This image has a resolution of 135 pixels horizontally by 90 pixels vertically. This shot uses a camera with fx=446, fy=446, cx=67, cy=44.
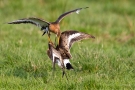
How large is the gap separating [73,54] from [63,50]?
47.9 inches

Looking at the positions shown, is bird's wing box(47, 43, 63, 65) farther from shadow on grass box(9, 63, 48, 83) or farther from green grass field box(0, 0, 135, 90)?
shadow on grass box(9, 63, 48, 83)

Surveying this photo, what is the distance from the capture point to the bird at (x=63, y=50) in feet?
20.0

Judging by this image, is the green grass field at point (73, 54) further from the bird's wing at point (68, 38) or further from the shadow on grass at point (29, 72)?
the bird's wing at point (68, 38)

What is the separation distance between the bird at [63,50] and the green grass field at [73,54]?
0.81ft

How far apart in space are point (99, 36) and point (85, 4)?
9.83ft

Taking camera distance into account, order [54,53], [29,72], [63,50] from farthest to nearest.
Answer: [29,72] → [63,50] → [54,53]

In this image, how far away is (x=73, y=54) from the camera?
7.45m

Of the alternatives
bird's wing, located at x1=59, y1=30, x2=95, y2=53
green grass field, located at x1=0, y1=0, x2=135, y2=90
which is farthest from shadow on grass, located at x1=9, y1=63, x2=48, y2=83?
bird's wing, located at x1=59, y1=30, x2=95, y2=53

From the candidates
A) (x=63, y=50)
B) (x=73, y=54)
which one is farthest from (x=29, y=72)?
(x=73, y=54)

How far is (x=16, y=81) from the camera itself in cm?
612

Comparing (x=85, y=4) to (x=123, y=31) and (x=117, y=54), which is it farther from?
(x=117, y=54)

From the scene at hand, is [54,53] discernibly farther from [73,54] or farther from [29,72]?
[73,54]

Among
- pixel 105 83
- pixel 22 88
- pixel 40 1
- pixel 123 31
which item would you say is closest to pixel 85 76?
pixel 105 83

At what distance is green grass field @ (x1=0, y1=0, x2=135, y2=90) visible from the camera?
240 inches
